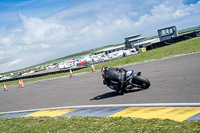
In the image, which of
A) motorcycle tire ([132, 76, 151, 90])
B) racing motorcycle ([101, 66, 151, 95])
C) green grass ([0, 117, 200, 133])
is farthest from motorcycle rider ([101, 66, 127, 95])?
green grass ([0, 117, 200, 133])

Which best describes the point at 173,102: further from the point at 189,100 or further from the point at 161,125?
the point at 161,125

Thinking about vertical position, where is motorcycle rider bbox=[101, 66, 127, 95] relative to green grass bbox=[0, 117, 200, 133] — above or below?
above

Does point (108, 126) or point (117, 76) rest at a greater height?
point (117, 76)

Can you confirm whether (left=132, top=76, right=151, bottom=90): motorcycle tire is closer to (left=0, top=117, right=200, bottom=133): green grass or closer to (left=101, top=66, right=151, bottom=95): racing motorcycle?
(left=101, top=66, right=151, bottom=95): racing motorcycle

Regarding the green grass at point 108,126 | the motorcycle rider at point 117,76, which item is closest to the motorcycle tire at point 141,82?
the motorcycle rider at point 117,76

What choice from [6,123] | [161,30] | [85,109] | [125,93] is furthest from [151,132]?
[161,30]

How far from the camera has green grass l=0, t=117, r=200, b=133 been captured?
4.88 meters

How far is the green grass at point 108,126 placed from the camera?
4883 millimetres

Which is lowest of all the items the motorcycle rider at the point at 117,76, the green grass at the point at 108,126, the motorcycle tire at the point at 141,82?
the green grass at the point at 108,126

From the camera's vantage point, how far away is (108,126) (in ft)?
19.5

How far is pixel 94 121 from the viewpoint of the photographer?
22.1ft

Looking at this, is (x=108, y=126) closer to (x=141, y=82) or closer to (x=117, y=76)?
(x=117, y=76)

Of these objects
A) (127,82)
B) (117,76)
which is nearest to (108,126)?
(117,76)

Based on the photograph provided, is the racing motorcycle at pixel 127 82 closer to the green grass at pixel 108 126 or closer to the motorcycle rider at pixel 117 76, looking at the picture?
the motorcycle rider at pixel 117 76
